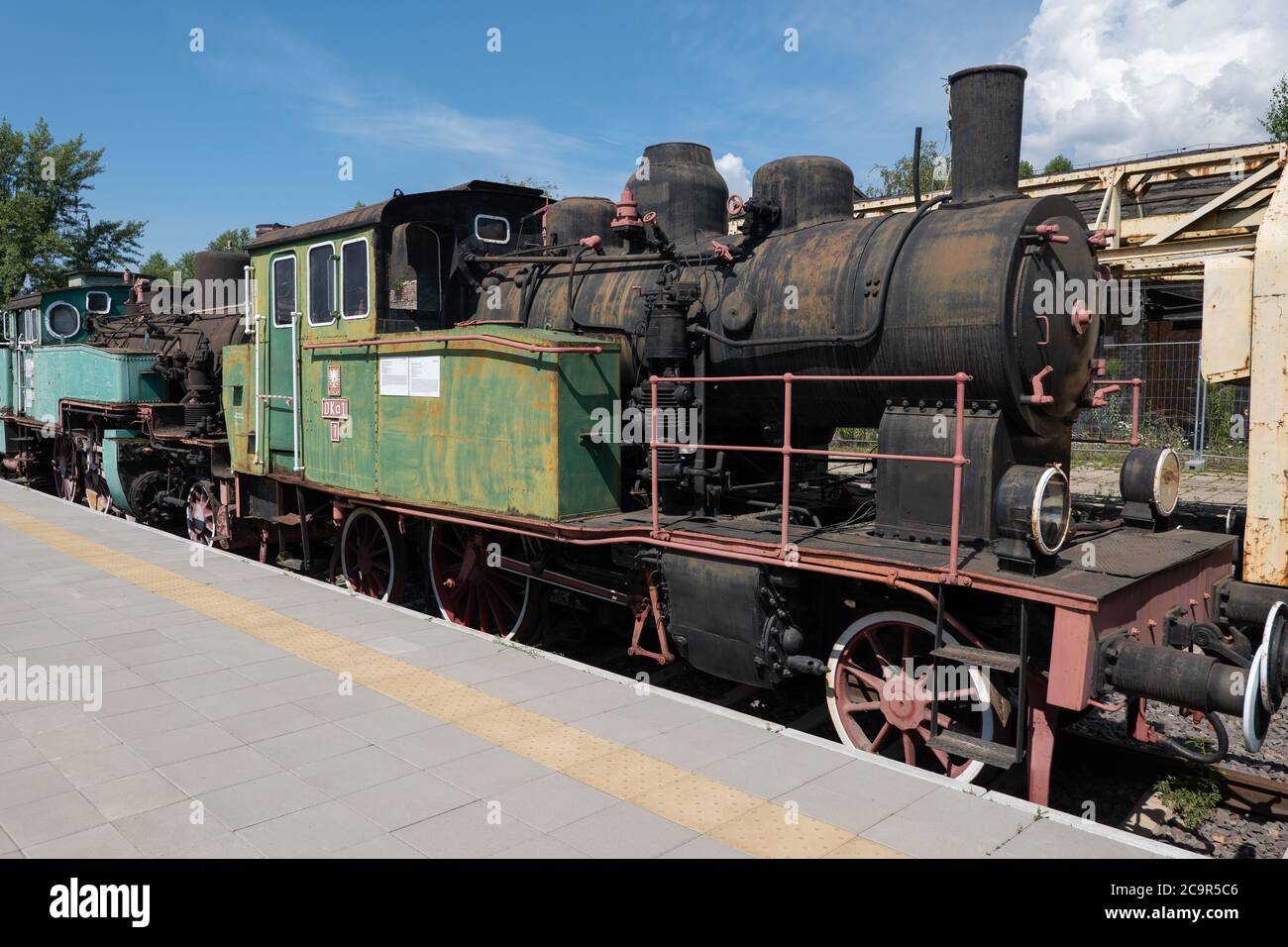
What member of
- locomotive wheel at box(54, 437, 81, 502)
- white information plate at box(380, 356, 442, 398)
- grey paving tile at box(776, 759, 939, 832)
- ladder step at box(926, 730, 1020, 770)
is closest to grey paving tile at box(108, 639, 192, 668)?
white information plate at box(380, 356, 442, 398)

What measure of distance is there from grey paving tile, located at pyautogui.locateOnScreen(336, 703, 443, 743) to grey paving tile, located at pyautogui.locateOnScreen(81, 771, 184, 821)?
39.7 inches

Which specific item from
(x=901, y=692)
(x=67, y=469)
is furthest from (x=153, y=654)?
(x=67, y=469)

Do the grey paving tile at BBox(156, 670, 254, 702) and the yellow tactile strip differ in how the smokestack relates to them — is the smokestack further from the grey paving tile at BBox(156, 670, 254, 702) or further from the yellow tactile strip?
the grey paving tile at BBox(156, 670, 254, 702)

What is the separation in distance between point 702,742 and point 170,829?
104 inches

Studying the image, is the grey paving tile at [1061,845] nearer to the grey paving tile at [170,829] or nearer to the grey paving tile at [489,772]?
the grey paving tile at [489,772]

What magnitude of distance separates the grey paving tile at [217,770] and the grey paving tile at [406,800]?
0.66 meters

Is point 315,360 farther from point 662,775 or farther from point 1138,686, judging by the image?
point 1138,686

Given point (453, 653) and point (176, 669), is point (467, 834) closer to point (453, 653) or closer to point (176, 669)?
point (453, 653)

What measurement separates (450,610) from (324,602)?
1125 millimetres

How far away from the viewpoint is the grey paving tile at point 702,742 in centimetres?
484

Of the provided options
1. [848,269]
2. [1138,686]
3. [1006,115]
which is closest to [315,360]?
[848,269]

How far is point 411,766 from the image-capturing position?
471 centimetres

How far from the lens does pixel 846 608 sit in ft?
18.1

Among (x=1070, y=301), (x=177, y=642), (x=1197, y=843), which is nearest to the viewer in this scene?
(x=1197, y=843)
